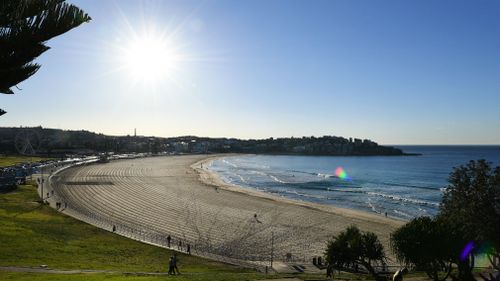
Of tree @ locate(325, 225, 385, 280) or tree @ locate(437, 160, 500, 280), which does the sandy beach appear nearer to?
tree @ locate(325, 225, 385, 280)

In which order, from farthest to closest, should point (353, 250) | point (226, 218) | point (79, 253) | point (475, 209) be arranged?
point (226, 218)
point (79, 253)
point (353, 250)
point (475, 209)

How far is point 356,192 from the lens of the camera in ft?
223

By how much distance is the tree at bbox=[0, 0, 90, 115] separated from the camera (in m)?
6.48

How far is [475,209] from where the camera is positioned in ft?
50.9

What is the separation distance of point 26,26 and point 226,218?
1459 inches

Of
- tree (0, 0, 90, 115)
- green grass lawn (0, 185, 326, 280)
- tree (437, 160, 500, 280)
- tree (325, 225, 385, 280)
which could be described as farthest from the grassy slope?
tree (0, 0, 90, 115)

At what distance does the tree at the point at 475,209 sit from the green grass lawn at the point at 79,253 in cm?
729

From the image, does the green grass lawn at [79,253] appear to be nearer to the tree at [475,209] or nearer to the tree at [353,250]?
the tree at [353,250]

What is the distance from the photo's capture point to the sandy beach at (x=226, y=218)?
3225 cm

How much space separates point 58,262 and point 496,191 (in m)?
18.9

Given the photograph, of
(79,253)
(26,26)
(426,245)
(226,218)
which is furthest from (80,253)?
(26,26)

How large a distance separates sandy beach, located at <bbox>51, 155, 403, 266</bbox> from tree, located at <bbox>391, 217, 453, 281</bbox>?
40.8 feet

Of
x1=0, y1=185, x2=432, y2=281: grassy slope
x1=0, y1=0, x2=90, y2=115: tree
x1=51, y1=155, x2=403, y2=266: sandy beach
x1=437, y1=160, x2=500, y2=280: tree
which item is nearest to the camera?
x1=0, y1=0, x2=90, y2=115: tree

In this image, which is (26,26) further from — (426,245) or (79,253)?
(79,253)
